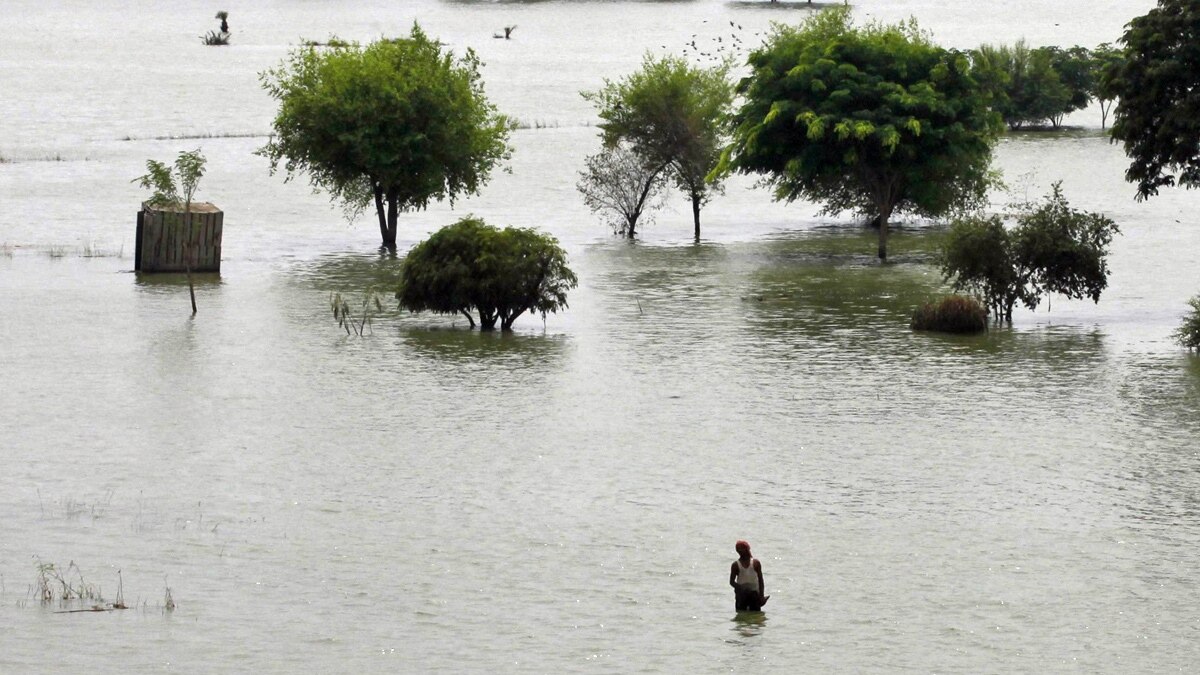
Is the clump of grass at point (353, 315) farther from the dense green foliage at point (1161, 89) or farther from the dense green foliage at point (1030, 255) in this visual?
the dense green foliage at point (1161, 89)

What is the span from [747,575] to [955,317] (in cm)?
2890

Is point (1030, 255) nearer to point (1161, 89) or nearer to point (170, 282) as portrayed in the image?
point (1161, 89)

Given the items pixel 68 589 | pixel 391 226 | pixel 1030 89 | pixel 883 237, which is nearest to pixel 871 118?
pixel 883 237

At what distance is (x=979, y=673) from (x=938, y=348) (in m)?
27.9

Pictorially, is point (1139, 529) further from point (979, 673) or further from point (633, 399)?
point (633, 399)

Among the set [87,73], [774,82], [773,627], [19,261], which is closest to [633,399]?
[773,627]

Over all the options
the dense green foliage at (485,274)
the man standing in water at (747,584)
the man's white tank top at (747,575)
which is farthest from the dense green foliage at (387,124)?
the man's white tank top at (747,575)

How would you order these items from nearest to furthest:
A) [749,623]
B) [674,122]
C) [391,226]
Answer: [749,623] < [391,226] < [674,122]

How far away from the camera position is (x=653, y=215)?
92.6m

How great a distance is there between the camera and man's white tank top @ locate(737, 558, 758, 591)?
26875 millimetres

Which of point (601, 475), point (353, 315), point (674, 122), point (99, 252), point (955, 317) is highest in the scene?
point (674, 122)

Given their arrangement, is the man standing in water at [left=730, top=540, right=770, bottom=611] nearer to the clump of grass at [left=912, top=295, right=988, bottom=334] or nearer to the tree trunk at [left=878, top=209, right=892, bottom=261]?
the clump of grass at [left=912, top=295, right=988, bottom=334]

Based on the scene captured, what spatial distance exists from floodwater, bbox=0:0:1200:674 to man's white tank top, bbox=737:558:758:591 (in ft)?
1.82

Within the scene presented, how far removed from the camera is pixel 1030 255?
181 feet
